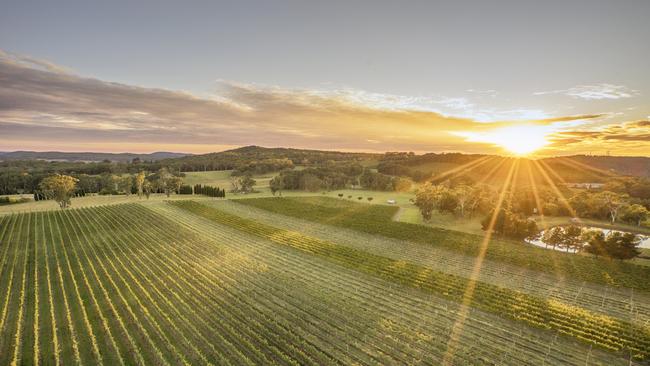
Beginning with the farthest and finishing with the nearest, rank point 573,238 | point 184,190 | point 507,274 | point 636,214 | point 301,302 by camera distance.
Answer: point 184,190, point 636,214, point 573,238, point 507,274, point 301,302

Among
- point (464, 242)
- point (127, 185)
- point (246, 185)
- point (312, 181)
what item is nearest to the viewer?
point (464, 242)

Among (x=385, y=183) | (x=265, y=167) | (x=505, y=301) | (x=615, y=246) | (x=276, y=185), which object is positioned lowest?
(x=505, y=301)

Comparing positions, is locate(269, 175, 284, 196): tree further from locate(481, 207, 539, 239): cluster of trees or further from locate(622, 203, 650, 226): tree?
locate(622, 203, 650, 226): tree

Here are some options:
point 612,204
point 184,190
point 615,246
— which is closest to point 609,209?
point 612,204

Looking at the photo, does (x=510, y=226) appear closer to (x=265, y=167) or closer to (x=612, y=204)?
(x=612, y=204)

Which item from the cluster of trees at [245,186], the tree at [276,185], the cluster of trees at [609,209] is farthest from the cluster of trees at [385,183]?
the cluster of trees at [609,209]

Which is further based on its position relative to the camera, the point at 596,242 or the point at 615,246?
the point at 596,242
